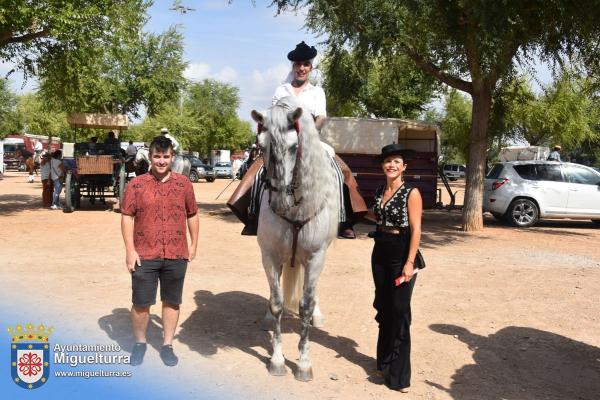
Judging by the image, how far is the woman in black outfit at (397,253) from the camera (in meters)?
4.46

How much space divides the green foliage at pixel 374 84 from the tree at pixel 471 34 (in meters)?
0.90

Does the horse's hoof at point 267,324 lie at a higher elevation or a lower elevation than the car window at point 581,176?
lower

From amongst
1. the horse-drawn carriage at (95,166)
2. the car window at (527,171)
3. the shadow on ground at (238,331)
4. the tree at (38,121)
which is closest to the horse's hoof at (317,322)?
the shadow on ground at (238,331)

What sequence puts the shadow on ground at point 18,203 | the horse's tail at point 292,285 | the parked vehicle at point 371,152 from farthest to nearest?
the shadow on ground at point 18,203 < the parked vehicle at point 371,152 < the horse's tail at point 292,285

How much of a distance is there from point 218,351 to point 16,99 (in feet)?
223

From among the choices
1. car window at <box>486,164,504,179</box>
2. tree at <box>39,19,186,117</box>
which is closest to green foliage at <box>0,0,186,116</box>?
tree at <box>39,19,186,117</box>

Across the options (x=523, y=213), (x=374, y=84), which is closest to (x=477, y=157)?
(x=523, y=213)

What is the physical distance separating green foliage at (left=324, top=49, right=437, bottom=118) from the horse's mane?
10.4m

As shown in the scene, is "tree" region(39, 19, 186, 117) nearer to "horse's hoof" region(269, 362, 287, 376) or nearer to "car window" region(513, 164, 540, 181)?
"car window" region(513, 164, 540, 181)

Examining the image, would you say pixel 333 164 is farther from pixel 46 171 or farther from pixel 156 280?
pixel 46 171

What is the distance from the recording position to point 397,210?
4500 mm

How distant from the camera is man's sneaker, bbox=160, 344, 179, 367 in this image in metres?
4.67

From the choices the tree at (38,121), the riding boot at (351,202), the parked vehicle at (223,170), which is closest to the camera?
the riding boot at (351,202)

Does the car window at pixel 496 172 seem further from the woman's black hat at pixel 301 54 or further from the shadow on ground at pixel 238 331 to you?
the woman's black hat at pixel 301 54
